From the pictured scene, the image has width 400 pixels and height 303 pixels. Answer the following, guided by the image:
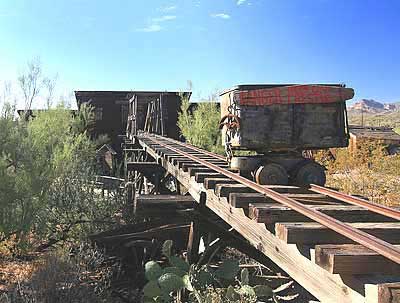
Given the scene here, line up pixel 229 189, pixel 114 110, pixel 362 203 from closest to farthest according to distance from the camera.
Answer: pixel 362 203 → pixel 229 189 → pixel 114 110

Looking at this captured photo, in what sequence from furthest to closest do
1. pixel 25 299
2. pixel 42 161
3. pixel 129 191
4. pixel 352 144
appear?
1. pixel 352 144
2. pixel 129 191
3. pixel 42 161
4. pixel 25 299

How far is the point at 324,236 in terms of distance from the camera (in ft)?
9.55

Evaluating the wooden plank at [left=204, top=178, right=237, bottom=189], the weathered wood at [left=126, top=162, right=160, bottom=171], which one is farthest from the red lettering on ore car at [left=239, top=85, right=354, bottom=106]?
the weathered wood at [left=126, top=162, right=160, bottom=171]

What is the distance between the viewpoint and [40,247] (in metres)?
10.1

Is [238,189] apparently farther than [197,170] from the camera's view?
No

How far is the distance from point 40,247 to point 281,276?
19.4ft

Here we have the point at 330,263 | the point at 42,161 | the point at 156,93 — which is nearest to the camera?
the point at 330,263

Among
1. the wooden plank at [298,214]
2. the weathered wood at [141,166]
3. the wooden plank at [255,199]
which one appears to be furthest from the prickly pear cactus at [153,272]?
the weathered wood at [141,166]

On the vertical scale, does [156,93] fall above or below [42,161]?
above

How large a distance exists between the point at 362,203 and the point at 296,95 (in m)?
1.72

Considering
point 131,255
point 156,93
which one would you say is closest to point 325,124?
point 131,255

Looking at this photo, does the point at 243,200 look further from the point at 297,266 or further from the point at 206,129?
the point at 206,129

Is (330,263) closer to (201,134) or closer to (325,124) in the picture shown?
(325,124)

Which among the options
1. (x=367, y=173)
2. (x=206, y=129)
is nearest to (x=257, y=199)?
(x=367, y=173)
